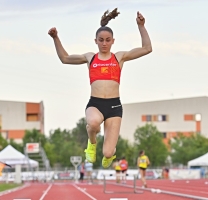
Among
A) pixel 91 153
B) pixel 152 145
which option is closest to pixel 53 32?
pixel 91 153

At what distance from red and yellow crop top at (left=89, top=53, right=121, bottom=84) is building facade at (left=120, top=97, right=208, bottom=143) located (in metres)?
107

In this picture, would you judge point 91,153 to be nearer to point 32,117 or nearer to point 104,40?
point 104,40

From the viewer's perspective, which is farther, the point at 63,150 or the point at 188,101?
the point at 188,101

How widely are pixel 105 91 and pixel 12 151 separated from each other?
46.5 metres

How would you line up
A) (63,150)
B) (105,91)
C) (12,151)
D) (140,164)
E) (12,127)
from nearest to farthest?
(105,91) → (140,164) → (12,151) → (63,150) → (12,127)

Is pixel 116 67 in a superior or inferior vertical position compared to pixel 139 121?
inferior

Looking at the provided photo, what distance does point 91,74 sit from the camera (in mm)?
11867

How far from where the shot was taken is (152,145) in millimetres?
92000

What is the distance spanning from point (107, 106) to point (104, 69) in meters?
0.55

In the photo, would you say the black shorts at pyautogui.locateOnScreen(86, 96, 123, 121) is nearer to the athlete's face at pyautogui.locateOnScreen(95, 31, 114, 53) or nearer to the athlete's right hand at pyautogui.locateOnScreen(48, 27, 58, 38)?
the athlete's face at pyautogui.locateOnScreen(95, 31, 114, 53)

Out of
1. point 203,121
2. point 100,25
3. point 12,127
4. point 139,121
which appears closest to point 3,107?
point 12,127

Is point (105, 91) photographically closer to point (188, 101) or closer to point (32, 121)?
point (188, 101)

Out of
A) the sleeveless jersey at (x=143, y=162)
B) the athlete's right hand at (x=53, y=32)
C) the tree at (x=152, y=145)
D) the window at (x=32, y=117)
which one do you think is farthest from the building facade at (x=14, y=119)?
the athlete's right hand at (x=53, y=32)

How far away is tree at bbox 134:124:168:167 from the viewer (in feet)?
301
